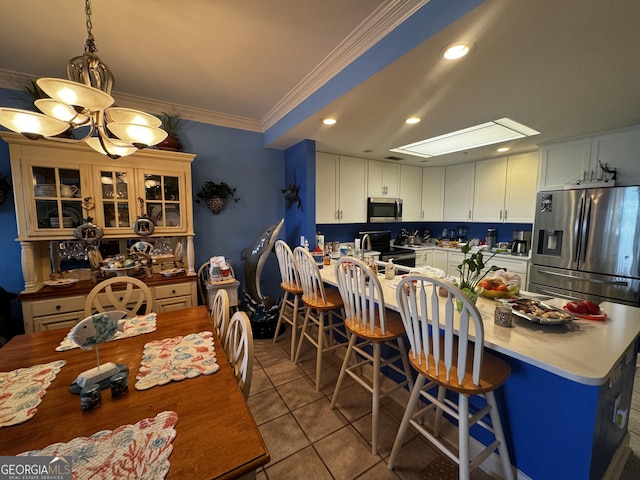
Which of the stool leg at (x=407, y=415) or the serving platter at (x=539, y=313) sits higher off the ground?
the serving platter at (x=539, y=313)

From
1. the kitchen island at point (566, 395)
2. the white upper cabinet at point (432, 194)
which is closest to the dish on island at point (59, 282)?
the kitchen island at point (566, 395)

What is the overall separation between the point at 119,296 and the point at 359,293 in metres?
2.09

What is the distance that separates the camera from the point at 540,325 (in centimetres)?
131

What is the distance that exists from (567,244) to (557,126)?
125 cm

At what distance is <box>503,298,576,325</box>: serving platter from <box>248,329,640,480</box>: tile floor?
89 cm

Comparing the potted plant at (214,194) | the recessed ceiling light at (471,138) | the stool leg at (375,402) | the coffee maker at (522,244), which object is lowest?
the stool leg at (375,402)

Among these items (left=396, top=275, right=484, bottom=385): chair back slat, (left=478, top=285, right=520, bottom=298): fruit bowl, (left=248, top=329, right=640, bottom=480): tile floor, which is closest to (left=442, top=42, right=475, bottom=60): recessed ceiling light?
(left=396, top=275, right=484, bottom=385): chair back slat

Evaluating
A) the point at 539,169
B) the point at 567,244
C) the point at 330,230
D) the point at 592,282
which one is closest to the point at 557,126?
the point at 539,169

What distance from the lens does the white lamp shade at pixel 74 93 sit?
3.23ft

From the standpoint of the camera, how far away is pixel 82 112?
1.14 metres

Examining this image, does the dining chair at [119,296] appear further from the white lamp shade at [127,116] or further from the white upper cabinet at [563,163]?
the white upper cabinet at [563,163]

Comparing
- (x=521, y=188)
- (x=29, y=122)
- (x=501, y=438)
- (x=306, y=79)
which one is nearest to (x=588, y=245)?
(x=521, y=188)

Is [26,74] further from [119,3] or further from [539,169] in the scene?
[539,169]

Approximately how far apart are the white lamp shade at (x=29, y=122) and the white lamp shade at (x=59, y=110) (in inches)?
1.1
